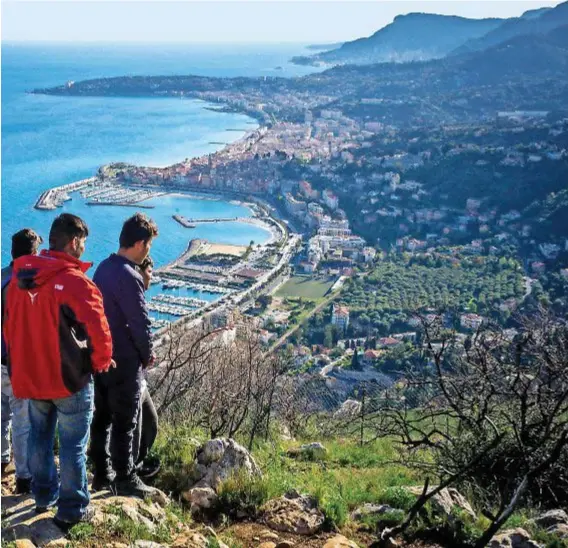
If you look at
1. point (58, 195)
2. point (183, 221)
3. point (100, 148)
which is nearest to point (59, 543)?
point (183, 221)

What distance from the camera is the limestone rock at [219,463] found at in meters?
2.55

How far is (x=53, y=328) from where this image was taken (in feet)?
A: 5.93

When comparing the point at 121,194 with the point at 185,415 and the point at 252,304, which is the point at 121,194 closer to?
the point at 252,304

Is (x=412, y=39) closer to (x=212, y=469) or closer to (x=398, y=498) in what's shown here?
(x=398, y=498)

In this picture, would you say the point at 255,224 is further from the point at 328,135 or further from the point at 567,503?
the point at 567,503

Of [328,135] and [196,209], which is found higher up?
[328,135]

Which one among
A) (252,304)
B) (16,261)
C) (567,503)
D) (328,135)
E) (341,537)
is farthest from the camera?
(328,135)

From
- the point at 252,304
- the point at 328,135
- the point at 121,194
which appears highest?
the point at 328,135

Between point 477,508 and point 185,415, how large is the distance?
206cm

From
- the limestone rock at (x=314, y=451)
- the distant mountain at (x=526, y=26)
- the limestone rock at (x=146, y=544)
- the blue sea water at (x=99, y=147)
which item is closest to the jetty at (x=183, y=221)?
the blue sea water at (x=99, y=147)

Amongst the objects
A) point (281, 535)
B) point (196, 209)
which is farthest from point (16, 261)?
point (196, 209)

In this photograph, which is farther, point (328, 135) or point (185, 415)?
point (328, 135)

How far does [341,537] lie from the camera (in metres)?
2.30

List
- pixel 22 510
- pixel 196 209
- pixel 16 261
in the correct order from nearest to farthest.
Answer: pixel 16 261 → pixel 22 510 → pixel 196 209
